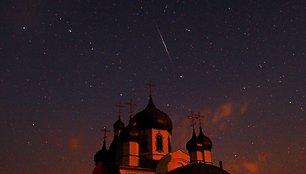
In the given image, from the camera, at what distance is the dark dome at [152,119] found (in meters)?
35.4

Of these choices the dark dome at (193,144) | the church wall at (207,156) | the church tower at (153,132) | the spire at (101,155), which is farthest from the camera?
the spire at (101,155)

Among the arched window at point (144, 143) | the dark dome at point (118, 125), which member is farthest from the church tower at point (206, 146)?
the dark dome at point (118, 125)

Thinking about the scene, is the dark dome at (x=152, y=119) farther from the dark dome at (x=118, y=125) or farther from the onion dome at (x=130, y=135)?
the dark dome at (x=118, y=125)

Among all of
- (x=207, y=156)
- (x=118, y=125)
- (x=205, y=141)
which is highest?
(x=118, y=125)

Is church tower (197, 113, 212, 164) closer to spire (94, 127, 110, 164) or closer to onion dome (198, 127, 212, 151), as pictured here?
onion dome (198, 127, 212, 151)

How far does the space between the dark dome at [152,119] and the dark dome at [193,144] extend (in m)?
2.44

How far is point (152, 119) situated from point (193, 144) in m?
4.95

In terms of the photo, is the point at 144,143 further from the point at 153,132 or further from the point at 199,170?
the point at 199,170

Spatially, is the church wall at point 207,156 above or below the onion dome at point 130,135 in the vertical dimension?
below

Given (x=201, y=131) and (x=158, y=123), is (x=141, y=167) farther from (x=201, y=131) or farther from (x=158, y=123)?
(x=201, y=131)

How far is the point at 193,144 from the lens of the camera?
114 ft

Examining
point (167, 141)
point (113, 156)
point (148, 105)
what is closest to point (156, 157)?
point (167, 141)

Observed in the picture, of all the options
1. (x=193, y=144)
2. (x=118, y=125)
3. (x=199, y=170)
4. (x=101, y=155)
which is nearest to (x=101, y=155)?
(x=101, y=155)

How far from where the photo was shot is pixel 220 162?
35.3 metres
